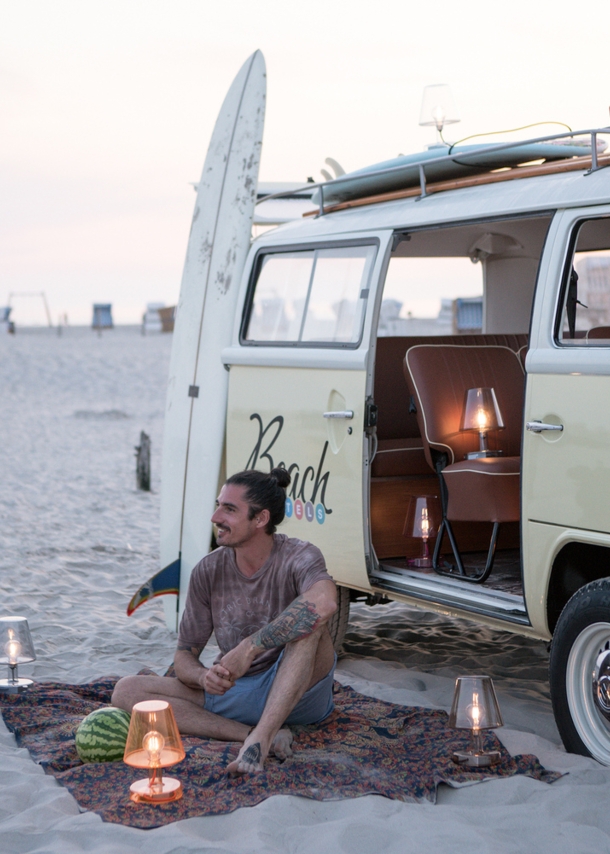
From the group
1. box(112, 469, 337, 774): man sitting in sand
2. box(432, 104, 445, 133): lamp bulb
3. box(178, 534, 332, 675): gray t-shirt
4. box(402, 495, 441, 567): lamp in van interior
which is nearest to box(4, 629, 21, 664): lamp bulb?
box(112, 469, 337, 774): man sitting in sand

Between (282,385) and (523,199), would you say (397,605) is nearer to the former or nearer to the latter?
(282,385)

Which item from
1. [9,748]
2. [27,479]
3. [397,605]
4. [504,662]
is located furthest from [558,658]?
[27,479]

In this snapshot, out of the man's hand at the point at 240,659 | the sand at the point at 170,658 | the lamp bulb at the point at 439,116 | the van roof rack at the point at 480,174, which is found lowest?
the sand at the point at 170,658

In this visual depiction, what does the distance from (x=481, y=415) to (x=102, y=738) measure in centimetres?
231

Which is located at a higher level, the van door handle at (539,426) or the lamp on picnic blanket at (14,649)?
the van door handle at (539,426)

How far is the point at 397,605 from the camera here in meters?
7.23

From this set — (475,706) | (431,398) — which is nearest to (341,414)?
(431,398)

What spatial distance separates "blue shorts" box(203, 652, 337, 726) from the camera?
13.9 ft

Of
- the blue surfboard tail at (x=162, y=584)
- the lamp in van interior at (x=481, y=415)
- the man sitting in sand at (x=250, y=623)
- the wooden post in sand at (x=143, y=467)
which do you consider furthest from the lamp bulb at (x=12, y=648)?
the wooden post in sand at (x=143, y=467)

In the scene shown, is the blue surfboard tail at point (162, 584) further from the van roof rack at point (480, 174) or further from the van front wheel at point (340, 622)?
the van roof rack at point (480, 174)

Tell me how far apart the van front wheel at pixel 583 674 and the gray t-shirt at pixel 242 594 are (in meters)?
0.98

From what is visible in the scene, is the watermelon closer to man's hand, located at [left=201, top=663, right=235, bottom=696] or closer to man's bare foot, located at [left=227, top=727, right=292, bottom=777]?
man's hand, located at [left=201, top=663, right=235, bottom=696]

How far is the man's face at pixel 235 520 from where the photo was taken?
167 inches

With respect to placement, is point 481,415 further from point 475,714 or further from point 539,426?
point 475,714
